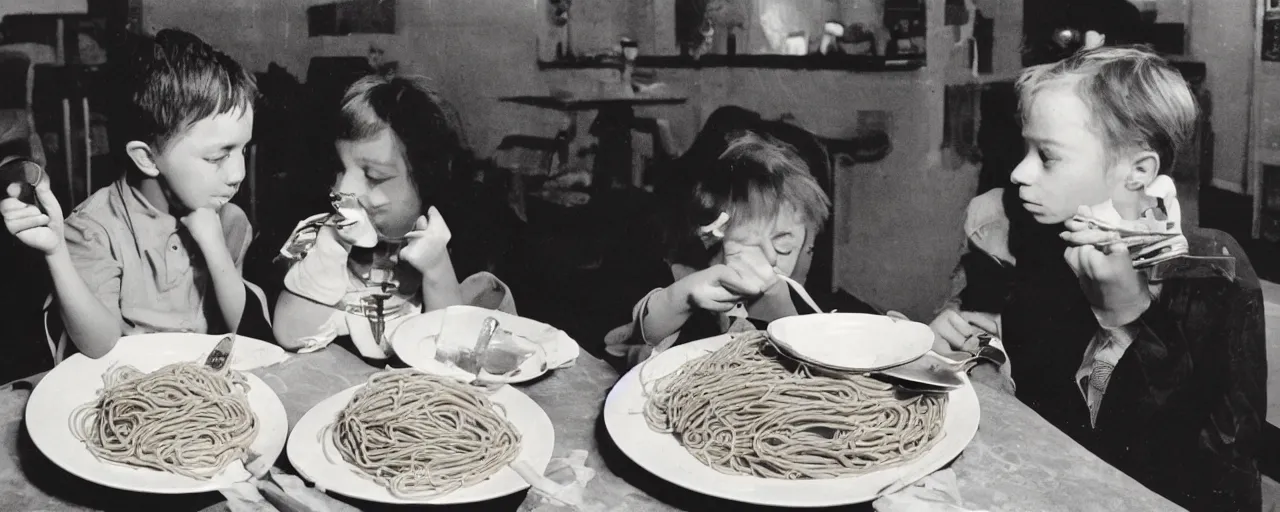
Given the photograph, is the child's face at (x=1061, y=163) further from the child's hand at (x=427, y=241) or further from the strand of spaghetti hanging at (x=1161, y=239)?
the child's hand at (x=427, y=241)

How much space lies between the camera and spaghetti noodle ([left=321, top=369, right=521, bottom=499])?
193 centimetres

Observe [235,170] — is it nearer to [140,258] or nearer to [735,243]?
[140,258]

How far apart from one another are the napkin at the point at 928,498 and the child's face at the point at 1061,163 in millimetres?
645

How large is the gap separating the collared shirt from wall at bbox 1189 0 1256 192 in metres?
2.15

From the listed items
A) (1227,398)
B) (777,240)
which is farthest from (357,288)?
(1227,398)

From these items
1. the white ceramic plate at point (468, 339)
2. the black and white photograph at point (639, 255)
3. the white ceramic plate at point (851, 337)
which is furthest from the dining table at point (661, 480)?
the white ceramic plate at point (851, 337)

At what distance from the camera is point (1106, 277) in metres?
2.12

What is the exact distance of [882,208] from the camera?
2.30 meters

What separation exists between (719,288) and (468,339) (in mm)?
613

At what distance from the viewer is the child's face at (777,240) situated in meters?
2.36

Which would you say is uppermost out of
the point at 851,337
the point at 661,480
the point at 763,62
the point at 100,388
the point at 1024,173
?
the point at 763,62

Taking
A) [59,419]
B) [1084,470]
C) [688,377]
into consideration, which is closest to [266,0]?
[59,419]

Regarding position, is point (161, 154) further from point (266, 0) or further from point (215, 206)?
point (266, 0)

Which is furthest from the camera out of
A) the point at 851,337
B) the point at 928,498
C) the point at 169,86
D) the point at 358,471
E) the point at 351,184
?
the point at 351,184
